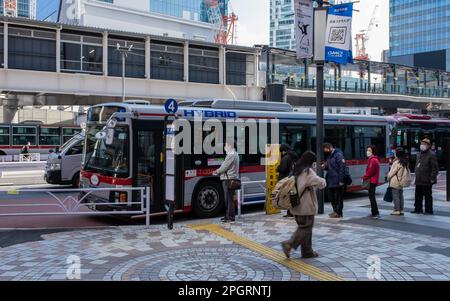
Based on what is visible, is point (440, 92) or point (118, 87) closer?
point (118, 87)

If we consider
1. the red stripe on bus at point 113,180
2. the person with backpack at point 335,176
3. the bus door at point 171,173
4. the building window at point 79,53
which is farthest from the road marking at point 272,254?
the building window at point 79,53

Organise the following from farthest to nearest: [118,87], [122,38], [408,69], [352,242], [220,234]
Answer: [408,69], [122,38], [118,87], [220,234], [352,242]

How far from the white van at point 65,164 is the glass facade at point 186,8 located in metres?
95.8

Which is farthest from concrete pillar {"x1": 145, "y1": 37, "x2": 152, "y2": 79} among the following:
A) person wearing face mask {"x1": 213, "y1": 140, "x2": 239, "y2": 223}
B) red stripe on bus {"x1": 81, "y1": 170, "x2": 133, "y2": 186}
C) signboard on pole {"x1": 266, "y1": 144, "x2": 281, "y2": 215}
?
person wearing face mask {"x1": 213, "y1": 140, "x2": 239, "y2": 223}

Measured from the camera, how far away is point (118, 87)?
39344mm

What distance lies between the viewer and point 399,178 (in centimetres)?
1129

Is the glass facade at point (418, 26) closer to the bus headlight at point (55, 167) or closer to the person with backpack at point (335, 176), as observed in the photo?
the bus headlight at point (55, 167)

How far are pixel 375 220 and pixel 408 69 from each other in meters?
52.4

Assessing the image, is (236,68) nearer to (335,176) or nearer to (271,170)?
(271,170)

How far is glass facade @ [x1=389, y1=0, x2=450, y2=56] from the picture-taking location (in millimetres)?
135375

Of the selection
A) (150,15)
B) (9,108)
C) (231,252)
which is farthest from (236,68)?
(150,15)
